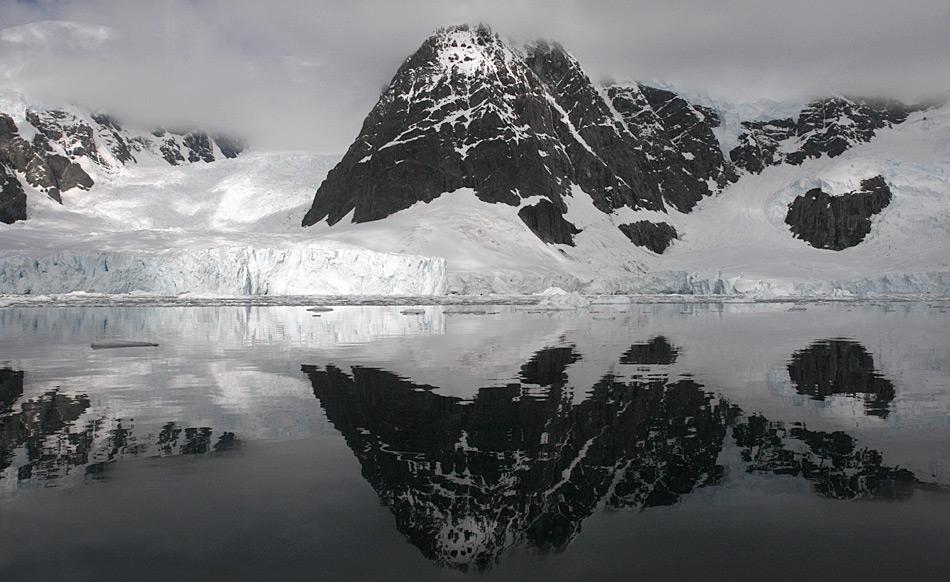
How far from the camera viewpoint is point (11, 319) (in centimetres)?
3341

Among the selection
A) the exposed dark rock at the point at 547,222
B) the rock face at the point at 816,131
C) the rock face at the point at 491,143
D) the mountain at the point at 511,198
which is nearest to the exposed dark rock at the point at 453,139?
the rock face at the point at 491,143

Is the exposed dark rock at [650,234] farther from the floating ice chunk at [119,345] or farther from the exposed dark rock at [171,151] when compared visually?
the exposed dark rock at [171,151]

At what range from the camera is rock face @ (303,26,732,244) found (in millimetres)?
98562

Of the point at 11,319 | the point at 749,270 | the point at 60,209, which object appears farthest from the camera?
the point at 60,209

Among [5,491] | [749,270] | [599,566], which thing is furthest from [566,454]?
[749,270]

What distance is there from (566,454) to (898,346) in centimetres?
1712

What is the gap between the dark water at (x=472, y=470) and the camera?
5.69 metres

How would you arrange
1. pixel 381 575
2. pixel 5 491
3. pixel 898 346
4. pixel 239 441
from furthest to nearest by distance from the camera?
pixel 898 346 < pixel 239 441 < pixel 5 491 < pixel 381 575

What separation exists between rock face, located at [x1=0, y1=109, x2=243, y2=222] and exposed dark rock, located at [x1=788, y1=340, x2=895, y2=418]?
125m

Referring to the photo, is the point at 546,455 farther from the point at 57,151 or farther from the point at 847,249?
the point at 57,151


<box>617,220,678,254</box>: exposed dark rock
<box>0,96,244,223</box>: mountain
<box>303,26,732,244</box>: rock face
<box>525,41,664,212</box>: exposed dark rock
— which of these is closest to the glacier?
<box>303,26,732,244</box>: rock face

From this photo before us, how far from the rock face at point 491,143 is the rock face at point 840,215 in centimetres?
2018

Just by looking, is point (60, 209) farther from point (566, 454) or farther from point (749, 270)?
point (566, 454)

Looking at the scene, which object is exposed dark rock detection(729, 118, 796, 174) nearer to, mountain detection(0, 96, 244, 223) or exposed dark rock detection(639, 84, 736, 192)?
exposed dark rock detection(639, 84, 736, 192)
